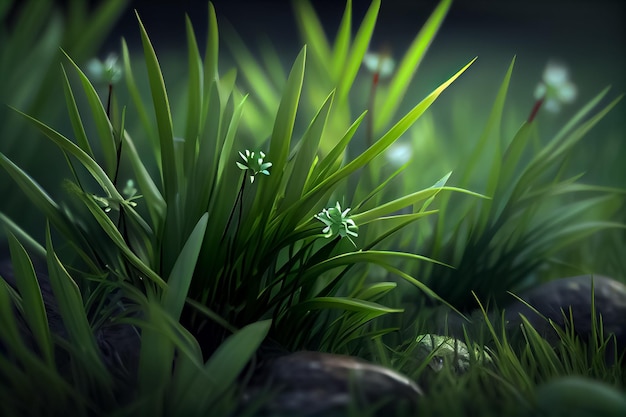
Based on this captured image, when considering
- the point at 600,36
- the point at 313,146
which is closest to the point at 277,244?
the point at 313,146

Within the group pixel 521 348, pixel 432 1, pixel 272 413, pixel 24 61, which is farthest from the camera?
pixel 432 1

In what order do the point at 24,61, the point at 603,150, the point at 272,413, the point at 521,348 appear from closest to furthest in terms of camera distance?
the point at 272,413
the point at 521,348
the point at 24,61
the point at 603,150

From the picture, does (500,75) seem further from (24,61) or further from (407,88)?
(24,61)

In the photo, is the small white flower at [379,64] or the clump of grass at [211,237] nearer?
the clump of grass at [211,237]

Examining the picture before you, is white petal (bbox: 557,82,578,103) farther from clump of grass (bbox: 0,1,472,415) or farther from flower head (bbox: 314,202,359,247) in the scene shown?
flower head (bbox: 314,202,359,247)

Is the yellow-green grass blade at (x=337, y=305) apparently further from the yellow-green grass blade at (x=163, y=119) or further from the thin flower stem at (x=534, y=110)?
the thin flower stem at (x=534, y=110)

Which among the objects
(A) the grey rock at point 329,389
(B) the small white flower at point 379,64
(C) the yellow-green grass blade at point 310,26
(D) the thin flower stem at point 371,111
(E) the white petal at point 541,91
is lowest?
(A) the grey rock at point 329,389

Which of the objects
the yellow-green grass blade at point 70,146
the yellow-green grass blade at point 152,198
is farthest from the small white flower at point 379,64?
the yellow-green grass blade at point 70,146
